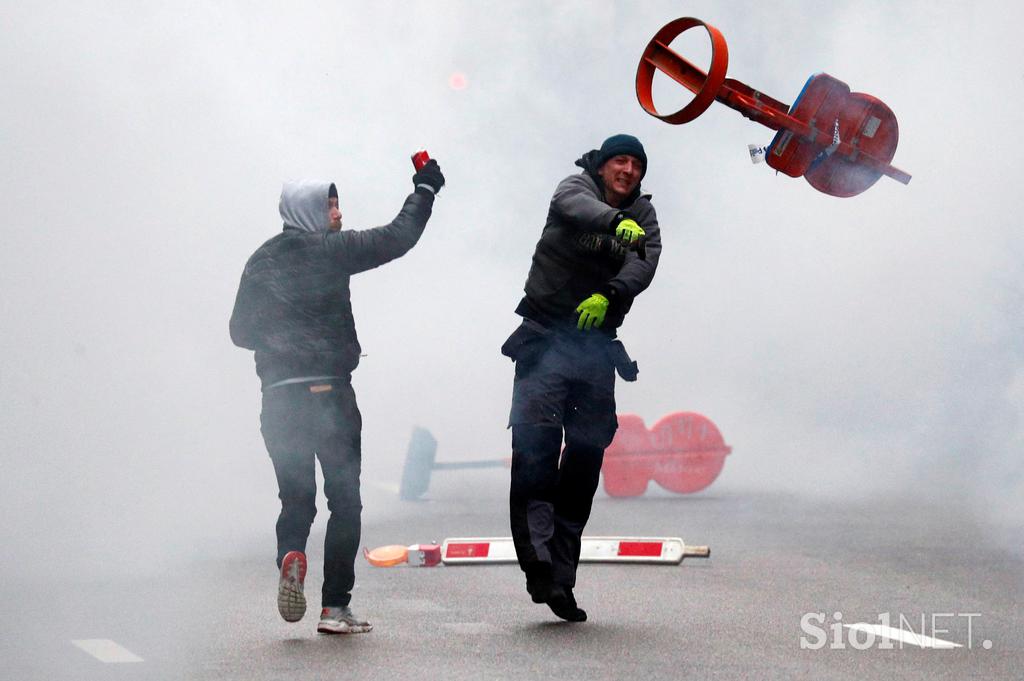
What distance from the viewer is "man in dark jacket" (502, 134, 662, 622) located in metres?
6.64

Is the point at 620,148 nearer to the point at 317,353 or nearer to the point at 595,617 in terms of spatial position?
the point at 317,353

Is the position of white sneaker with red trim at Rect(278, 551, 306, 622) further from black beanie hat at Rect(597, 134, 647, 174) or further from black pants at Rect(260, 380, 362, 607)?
black beanie hat at Rect(597, 134, 647, 174)

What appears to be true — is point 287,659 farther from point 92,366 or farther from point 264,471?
point 264,471

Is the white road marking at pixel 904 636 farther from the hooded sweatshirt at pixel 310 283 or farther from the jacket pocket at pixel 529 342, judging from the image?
the hooded sweatshirt at pixel 310 283

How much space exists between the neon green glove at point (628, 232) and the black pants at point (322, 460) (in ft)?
3.57

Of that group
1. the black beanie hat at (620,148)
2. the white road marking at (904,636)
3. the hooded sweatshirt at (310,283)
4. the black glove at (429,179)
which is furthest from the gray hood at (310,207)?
the white road marking at (904,636)

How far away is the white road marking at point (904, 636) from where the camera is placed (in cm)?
599

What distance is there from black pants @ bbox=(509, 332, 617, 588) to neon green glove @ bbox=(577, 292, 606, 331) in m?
0.14

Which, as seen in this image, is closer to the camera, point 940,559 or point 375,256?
point 375,256

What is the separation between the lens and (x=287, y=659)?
5727 millimetres

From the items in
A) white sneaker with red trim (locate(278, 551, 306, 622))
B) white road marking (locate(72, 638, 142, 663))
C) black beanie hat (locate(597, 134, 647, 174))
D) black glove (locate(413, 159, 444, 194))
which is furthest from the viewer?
black beanie hat (locate(597, 134, 647, 174))

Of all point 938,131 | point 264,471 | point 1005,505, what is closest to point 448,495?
point 264,471

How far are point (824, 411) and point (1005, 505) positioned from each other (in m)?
7.45

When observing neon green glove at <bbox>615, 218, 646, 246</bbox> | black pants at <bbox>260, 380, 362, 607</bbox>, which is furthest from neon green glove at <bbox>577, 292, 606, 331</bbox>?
black pants at <bbox>260, 380, 362, 607</bbox>
